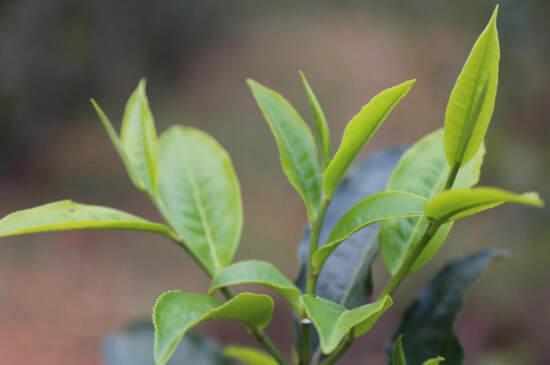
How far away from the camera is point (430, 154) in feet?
2.34

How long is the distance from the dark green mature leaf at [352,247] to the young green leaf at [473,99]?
0.28 metres

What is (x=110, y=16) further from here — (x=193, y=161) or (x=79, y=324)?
(x=193, y=161)

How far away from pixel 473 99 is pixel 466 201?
0.09 meters

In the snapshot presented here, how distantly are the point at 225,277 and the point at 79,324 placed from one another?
3.17 meters

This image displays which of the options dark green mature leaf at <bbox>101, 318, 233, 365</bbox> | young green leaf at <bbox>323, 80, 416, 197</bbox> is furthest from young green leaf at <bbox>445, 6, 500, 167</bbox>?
dark green mature leaf at <bbox>101, 318, 233, 365</bbox>

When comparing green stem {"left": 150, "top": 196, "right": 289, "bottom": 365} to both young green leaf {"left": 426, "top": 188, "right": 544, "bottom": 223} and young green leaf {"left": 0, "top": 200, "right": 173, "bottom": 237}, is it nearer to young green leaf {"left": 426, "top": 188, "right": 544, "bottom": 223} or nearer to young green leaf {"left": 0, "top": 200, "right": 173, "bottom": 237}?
young green leaf {"left": 0, "top": 200, "right": 173, "bottom": 237}

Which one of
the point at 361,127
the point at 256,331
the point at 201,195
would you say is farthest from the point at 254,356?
the point at 361,127

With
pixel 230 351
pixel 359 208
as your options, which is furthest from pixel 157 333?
pixel 230 351

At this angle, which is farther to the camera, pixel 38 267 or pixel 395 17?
pixel 395 17

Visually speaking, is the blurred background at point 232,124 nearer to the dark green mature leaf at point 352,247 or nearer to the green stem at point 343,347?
the dark green mature leaf at point 352,247

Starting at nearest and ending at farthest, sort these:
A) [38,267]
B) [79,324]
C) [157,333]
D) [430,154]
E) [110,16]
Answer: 1. [157,333]
2. [430,154]
3. [79,324]
4. [38,267]
5. [110,16]

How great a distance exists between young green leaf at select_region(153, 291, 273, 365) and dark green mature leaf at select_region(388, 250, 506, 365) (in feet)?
0.80

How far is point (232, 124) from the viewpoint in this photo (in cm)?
482

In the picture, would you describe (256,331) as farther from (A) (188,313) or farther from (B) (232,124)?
(B) (232,124)
